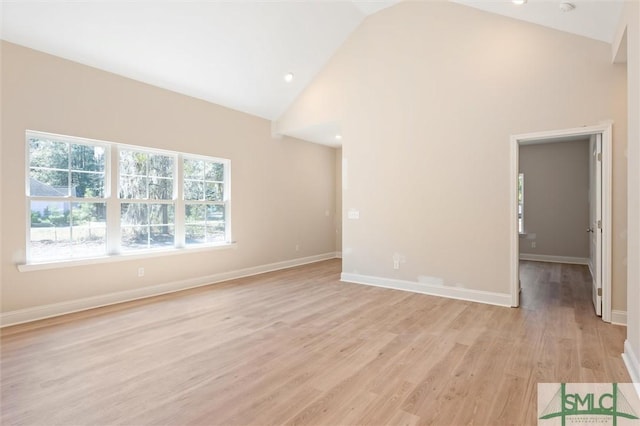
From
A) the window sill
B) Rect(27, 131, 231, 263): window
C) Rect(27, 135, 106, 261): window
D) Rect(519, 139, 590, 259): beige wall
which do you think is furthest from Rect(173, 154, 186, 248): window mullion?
Result: Rect(519, 139, 590, 259): beige wall

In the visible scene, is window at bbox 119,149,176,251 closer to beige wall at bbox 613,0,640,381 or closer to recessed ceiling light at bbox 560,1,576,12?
recessed ceiling light at bbox 560,1,576,12

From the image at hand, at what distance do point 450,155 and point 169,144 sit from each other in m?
4.09

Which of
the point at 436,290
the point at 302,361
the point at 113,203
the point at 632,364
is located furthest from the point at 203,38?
the point at 632,364

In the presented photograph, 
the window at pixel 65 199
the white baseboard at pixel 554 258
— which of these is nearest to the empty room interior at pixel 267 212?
the window at pixel 65 199

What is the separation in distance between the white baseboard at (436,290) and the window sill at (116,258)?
238 cm

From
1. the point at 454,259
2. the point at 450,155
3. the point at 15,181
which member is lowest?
the point at 454,259

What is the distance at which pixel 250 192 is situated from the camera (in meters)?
6.30

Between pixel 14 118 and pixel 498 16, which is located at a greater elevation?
pixel 498 16

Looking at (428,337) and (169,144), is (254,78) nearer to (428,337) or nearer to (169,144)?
(169,144)

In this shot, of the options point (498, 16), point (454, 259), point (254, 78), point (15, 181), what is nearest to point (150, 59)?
point (254, 78)

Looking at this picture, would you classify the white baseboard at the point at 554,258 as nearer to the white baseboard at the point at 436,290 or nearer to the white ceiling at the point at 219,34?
the white baseboard at the point at 436,290

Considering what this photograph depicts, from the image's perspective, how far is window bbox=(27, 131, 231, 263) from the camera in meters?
3.87

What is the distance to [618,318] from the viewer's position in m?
3.51

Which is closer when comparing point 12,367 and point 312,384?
point 312,384
